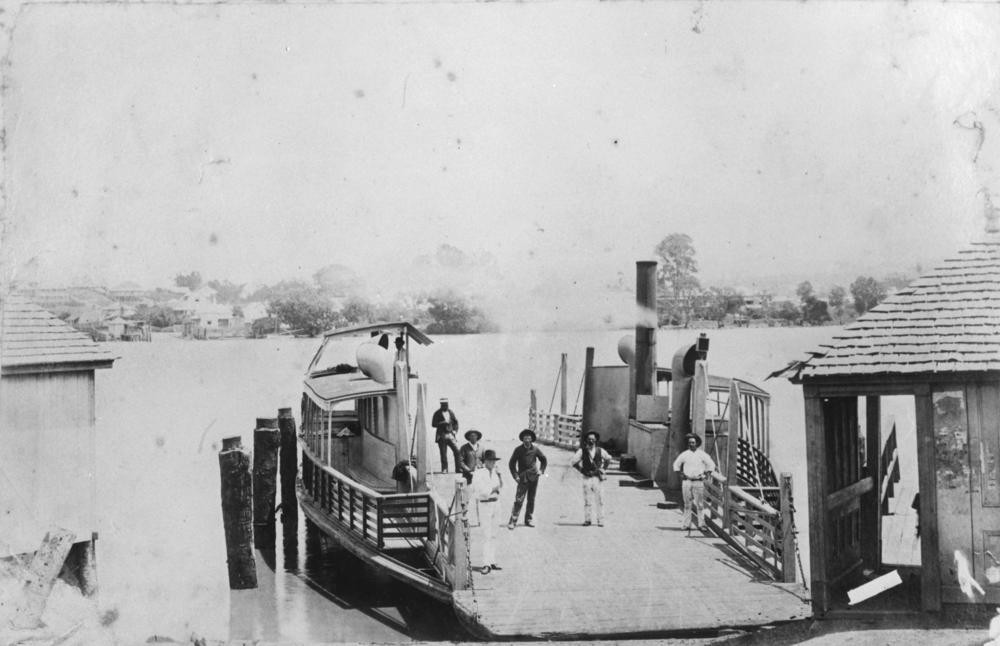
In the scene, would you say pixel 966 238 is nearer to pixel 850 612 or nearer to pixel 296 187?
pixel 850 612

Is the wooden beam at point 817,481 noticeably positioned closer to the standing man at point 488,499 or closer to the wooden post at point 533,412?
the standing man at point 488,499

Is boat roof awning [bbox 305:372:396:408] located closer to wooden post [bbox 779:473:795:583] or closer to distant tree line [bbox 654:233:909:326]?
distant tree line [bbox 654:233:909:326]

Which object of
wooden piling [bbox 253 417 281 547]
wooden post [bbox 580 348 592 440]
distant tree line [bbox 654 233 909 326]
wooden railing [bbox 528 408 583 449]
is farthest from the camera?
wooden railing [bbox 528 408 583 449]

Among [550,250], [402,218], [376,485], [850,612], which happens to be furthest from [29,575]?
[850,612]

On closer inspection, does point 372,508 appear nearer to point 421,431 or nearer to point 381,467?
point 381,467

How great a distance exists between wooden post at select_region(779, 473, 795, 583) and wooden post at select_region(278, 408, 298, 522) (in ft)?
24.2

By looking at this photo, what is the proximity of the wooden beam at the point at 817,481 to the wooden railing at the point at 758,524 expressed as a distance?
0.28m

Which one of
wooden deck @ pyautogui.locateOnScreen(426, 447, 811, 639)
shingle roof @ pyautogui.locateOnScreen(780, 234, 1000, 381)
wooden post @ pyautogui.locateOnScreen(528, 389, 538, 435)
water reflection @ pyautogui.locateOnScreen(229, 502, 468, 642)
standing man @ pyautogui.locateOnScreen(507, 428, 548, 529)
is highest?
shingle roof @ pyautogui.locateOnScreen(780, 234, 1000, 381)

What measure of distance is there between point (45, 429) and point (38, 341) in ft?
2.71

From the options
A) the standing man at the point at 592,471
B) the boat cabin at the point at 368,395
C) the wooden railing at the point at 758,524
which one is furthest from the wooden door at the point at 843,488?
the boat cabin at the point at 368,395

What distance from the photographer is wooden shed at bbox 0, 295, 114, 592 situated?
787 centimetres

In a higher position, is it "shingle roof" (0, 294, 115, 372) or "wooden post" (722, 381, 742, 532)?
"shingle roof" (0, 294, 115, 372)

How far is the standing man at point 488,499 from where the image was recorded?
7922 mm

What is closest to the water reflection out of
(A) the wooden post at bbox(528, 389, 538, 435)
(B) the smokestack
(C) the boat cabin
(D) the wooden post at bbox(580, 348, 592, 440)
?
(C) the boat cabin
